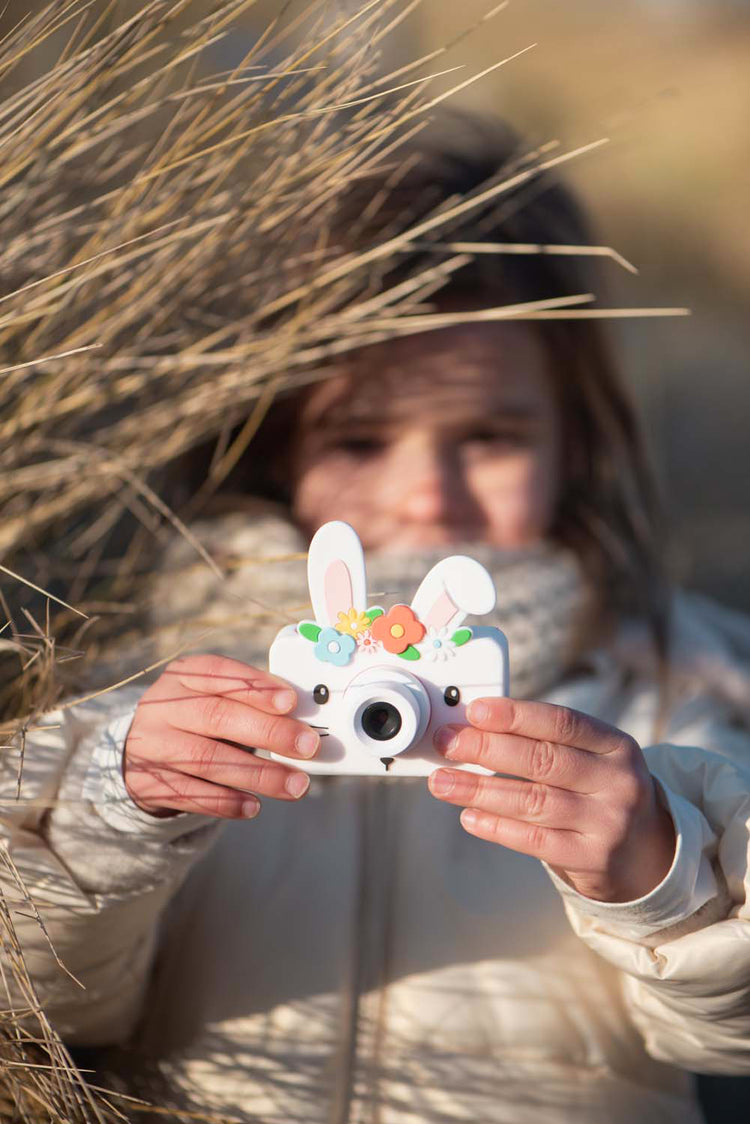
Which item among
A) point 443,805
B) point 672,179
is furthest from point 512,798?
point 672,179

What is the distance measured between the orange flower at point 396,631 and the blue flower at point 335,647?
0.02 metres

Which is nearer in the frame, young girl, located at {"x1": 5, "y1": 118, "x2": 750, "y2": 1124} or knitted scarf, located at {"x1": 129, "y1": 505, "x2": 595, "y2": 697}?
young girl, located at {"x1": 5, "y1": 118, "x2": 750, "y2": 1124}

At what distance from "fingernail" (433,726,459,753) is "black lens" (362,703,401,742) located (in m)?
0.02

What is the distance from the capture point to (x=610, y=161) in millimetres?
2344

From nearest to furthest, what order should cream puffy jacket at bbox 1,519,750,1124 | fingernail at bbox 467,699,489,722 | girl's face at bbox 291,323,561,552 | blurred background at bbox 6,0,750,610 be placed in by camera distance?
fingernail at bbox 467,699,489,722
cream puffy jacket at bbox 1,519,750,1124
girl's face at bbox 291,323,561,552
blurred background at bbox 6,0,750,610

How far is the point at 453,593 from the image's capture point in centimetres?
52

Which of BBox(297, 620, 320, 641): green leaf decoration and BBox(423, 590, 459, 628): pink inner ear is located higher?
BBox(297, 620, 320, 641): green leaf decoration

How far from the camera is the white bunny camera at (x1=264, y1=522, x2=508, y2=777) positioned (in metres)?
0.51

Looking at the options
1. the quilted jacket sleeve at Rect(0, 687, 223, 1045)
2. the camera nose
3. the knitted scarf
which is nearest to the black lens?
the camera nose

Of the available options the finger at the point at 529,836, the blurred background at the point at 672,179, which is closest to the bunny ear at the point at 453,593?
the finger at the point at 529,836

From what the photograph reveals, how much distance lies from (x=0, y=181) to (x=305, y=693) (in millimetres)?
373

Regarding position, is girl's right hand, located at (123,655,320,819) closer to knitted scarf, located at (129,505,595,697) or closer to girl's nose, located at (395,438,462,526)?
knitted scarf, located at (129,505,595,697)

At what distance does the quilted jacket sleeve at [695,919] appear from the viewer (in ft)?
1.86

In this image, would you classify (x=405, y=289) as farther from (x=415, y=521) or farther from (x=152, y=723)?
(x=152, y=723)
